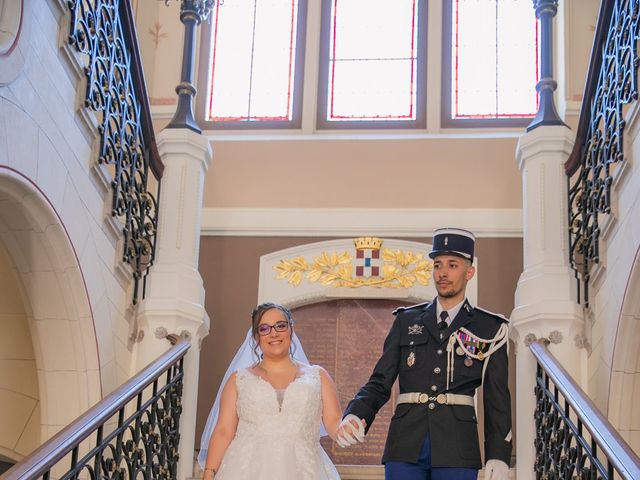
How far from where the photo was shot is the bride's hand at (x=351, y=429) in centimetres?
489

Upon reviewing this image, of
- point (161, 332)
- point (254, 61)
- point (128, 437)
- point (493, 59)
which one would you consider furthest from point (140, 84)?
point (493, 59)

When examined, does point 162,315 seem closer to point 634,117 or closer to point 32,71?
point 32,71

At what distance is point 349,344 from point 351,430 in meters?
4.65

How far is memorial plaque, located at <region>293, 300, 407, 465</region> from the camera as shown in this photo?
915 cm

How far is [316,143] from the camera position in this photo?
33.6ft

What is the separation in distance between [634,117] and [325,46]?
535 centimetres

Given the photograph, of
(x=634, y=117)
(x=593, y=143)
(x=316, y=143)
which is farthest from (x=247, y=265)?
(x=634, y=117)

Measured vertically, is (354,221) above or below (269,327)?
above

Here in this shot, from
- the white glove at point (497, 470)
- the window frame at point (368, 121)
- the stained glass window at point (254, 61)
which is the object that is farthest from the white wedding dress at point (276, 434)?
the stained glass window at point (254, 61)

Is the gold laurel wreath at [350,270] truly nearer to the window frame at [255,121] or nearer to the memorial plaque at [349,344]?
the memorial plaque at [349,344]

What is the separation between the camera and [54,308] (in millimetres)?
6473

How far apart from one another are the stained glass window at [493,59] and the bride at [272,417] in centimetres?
527

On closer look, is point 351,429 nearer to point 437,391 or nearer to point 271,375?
point 437,391

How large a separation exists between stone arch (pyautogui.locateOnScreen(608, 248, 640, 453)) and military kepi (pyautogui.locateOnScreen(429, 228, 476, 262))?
1123 mm
